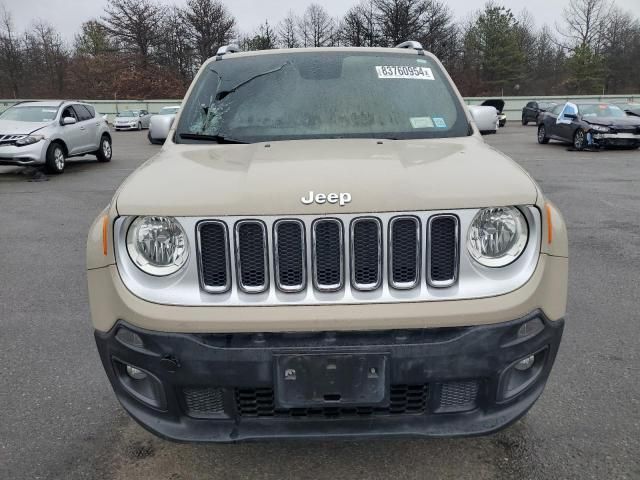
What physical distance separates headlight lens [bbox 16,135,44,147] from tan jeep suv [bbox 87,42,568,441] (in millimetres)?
12030

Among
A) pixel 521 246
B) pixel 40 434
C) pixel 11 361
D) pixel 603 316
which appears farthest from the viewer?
pixel 603 316

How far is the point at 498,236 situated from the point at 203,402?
130 centimetres

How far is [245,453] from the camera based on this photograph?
2.68m

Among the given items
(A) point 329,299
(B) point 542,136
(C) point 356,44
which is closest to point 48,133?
(A) point 329,299

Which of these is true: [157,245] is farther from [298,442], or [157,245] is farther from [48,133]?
[48,133]

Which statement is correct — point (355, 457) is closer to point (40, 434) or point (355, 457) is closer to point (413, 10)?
point (40, 434)

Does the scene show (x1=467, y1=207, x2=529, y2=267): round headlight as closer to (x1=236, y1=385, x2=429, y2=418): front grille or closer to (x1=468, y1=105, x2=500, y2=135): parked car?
(x1=236, y1=385, x2=429, y2=418): front grille

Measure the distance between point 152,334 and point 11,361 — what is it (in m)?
2.21

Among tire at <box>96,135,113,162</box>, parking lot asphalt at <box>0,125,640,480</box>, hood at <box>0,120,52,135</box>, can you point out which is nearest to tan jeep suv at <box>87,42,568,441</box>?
parking lot asphalt at <box>0,125,640,480</box>

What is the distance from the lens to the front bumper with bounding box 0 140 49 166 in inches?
497

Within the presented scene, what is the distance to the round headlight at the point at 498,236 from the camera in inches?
84.3

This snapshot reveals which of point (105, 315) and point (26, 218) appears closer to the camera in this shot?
point (105, 315)

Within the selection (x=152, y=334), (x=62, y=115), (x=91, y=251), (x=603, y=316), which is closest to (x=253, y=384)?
(x=152, y=334)

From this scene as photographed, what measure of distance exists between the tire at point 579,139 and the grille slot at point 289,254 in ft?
58.4
